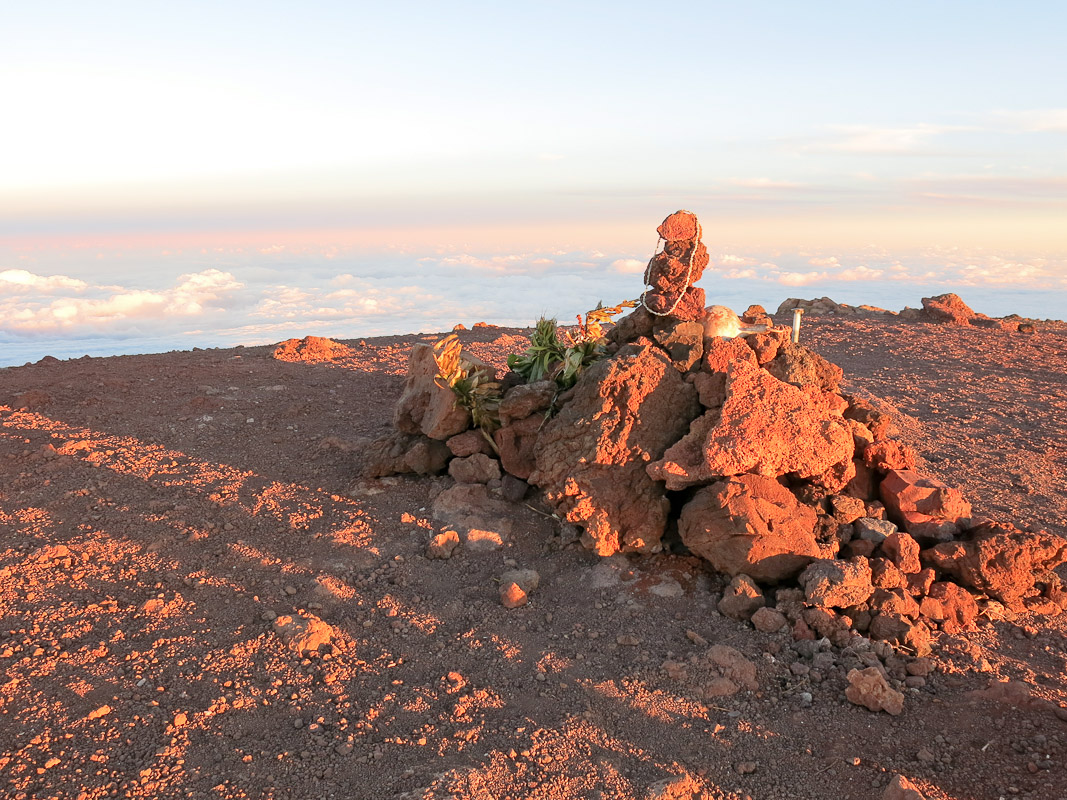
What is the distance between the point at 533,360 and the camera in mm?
7711

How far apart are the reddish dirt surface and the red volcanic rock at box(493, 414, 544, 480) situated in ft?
1.03

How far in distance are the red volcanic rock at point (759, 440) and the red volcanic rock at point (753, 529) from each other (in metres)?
0.15

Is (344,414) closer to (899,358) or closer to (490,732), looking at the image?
(490,732)

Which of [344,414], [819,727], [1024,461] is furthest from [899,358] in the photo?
[819,727]

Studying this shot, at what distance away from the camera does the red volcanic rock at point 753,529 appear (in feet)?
18.3

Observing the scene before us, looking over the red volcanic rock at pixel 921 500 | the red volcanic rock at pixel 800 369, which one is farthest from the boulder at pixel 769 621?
the red volcanic rock at pixel 800 369

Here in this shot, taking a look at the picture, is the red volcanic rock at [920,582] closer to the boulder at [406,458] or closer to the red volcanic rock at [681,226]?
the red volcanic rock at [681,226]

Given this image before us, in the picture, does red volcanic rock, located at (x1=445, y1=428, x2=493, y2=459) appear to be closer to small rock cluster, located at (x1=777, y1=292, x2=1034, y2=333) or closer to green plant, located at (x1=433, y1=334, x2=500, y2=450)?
green plant, located at (x1=433, y1=334, x2=500, y2=450)

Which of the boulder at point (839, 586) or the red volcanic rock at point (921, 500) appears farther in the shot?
the red volcanic rock at point (921, 500)

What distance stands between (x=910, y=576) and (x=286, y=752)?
4.29 m

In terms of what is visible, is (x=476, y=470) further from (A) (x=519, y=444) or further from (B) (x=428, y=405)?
(B) (x=428, y=405)

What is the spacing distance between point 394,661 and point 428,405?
9.84 ft

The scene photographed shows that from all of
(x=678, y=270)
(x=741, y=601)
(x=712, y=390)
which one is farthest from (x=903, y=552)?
(x=678, y=270)

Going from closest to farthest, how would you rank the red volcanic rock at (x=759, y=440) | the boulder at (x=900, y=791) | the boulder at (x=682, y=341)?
the boulder at (x=900, y=791)
the red volcanic rock at (x=759, y=440)
the boulder at (x=682, y=341)
